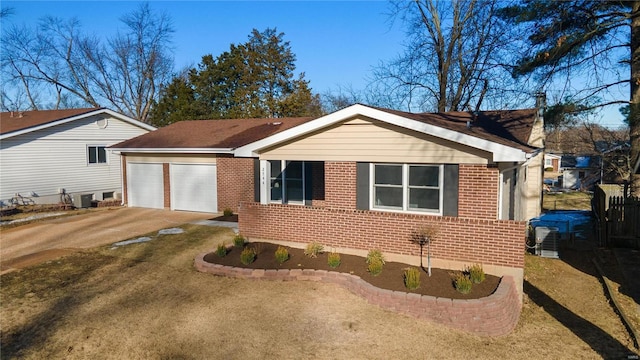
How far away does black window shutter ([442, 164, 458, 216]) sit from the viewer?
8.98 meters

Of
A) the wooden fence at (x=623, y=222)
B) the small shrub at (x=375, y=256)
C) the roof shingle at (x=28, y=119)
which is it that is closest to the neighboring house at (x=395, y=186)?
the small shrub at (x=375, y=256)

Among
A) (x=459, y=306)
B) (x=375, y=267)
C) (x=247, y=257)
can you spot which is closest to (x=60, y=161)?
(x=247, y=257)

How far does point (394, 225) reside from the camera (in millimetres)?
9242

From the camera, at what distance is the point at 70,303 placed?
7.45 metres

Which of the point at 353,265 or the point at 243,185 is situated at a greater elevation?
the point at 243,185

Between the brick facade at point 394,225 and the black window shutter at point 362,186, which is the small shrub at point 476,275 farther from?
the black window shutter at point 362,186

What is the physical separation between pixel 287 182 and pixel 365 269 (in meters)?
5.42

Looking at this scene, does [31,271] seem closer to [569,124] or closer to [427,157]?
[427,157]

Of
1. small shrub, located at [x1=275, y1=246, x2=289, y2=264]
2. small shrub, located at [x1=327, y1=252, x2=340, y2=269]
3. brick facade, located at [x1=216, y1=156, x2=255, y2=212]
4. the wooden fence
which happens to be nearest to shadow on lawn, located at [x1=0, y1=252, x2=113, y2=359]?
small shrub, located at [x1=275, y1=246, x2=289, y2=264]

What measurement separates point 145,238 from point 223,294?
5.51 metres

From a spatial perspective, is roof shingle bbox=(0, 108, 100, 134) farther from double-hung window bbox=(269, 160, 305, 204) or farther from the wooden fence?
the wooden fence

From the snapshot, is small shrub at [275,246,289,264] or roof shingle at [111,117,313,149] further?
roof shingle at [111,117,313,149]

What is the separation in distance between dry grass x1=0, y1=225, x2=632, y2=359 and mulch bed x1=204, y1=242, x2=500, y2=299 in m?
0.64

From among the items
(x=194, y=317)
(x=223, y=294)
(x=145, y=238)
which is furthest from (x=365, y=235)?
(x=145, y=238)
